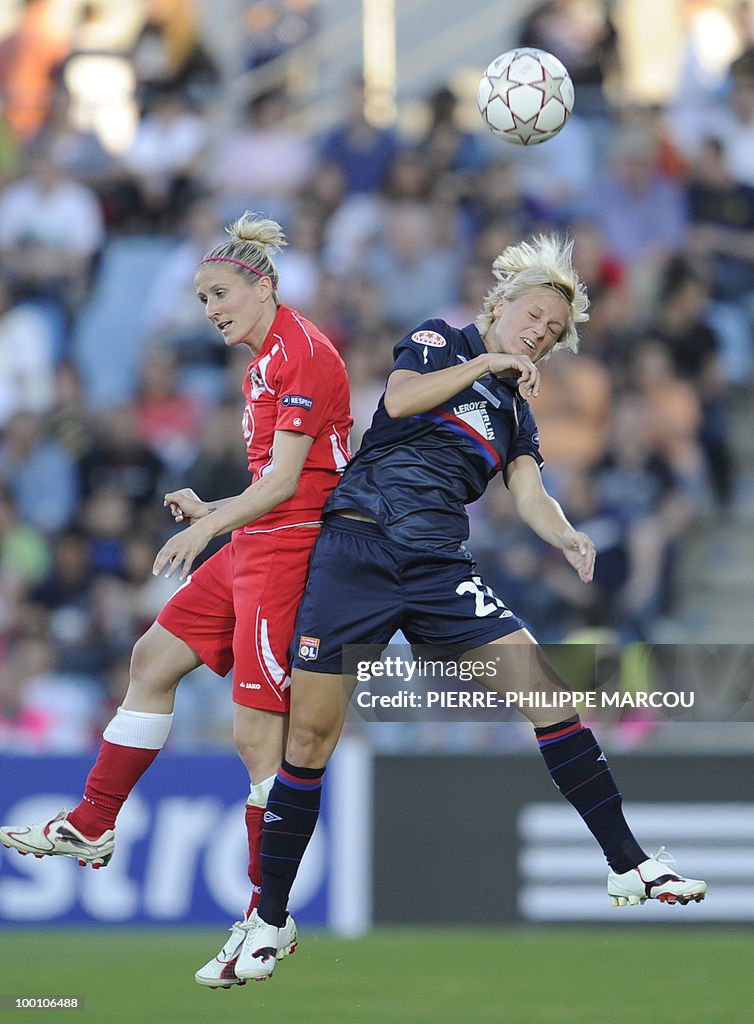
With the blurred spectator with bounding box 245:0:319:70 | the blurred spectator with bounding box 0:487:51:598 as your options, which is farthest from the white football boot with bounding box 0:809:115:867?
the blurred spectator with bounding box 245:0:319:70

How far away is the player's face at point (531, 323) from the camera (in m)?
6.86

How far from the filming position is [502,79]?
7.52 meters

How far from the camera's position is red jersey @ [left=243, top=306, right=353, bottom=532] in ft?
22.6

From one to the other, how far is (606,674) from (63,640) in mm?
3619

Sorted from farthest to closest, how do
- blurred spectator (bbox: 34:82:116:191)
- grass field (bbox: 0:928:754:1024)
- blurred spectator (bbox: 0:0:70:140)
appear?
blurred spectator (bbox: 0:0:70:140) < blurred spectator (bbox: 34:82:116:191) < grass field (bbox: 0:928:754:1024)

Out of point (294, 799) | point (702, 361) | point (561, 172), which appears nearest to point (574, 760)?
point (294, 799)

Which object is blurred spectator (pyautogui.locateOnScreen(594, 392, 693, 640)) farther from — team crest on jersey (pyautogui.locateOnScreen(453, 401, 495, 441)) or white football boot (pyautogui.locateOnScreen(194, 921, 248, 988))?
white football boot (pyautogui.locateOnScreen(194, 921, 248, 988))

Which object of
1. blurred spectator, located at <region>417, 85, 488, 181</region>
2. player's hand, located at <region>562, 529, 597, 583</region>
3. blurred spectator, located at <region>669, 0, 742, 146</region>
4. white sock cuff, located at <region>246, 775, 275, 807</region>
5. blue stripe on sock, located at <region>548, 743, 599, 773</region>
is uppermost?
blurred spectator, located at <region>669, 0, 742, 146</region>

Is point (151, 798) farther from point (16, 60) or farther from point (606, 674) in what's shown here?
point (16, 60)

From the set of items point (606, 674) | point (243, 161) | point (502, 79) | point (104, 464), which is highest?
point (243, 161)

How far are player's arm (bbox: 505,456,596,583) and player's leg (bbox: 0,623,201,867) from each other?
135 cm

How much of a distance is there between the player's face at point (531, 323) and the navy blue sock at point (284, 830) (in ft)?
5.52

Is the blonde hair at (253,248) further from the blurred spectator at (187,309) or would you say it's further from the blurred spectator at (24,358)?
the blurred spectator at (24,358)

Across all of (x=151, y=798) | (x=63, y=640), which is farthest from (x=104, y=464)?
(x=151, y=798)
